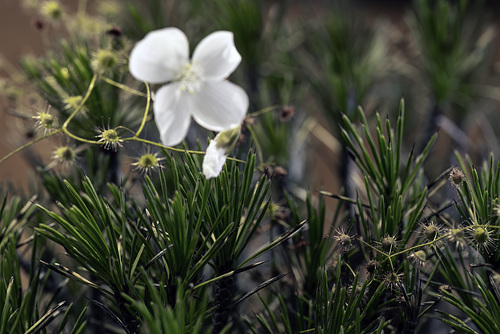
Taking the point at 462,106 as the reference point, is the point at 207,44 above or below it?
above

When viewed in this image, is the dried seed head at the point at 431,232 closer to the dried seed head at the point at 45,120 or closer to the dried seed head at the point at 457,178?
the dried seed head at the point at 457,178

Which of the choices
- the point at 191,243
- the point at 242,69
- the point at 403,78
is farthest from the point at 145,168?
the point at 403,78

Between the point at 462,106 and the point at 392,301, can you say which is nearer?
the point at 392,301

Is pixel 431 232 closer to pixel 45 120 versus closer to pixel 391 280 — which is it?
pixel 391 280

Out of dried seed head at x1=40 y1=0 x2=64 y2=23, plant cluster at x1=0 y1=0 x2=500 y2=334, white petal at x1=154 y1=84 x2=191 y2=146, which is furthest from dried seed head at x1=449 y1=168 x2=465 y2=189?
dried seed head at x1=40 y1=0 x2=64 y2=23

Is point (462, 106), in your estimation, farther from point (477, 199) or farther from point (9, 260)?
point (9, 260)
